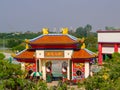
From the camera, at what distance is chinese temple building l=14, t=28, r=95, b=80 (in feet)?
88.3

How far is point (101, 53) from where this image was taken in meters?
45.8

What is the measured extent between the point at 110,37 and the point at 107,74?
2760 cm

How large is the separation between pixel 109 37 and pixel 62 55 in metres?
18.6

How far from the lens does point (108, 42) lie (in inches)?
1757

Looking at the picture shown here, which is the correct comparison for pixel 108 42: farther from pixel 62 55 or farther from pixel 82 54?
pixel 62 55

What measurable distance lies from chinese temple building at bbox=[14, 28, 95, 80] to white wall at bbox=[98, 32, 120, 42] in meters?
16.5

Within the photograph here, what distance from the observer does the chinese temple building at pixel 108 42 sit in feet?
143

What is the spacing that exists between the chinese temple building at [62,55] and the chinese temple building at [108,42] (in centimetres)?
1649

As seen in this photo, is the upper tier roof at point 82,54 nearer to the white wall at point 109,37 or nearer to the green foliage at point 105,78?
the green foliage at point 105,78

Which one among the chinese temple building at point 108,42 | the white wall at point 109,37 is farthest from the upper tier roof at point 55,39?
the white wall at point 109,37

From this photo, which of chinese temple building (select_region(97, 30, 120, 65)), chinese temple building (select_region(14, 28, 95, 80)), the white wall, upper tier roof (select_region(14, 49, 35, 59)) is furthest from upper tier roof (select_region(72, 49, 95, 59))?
the white wall

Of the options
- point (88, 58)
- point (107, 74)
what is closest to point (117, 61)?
point (107, 74)

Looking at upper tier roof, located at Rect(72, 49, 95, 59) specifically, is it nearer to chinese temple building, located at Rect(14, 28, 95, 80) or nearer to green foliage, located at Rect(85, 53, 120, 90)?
chinese temple building, located at Rect(14, 28, 95, 80)

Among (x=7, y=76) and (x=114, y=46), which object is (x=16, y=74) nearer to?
(x=7, y=76)
